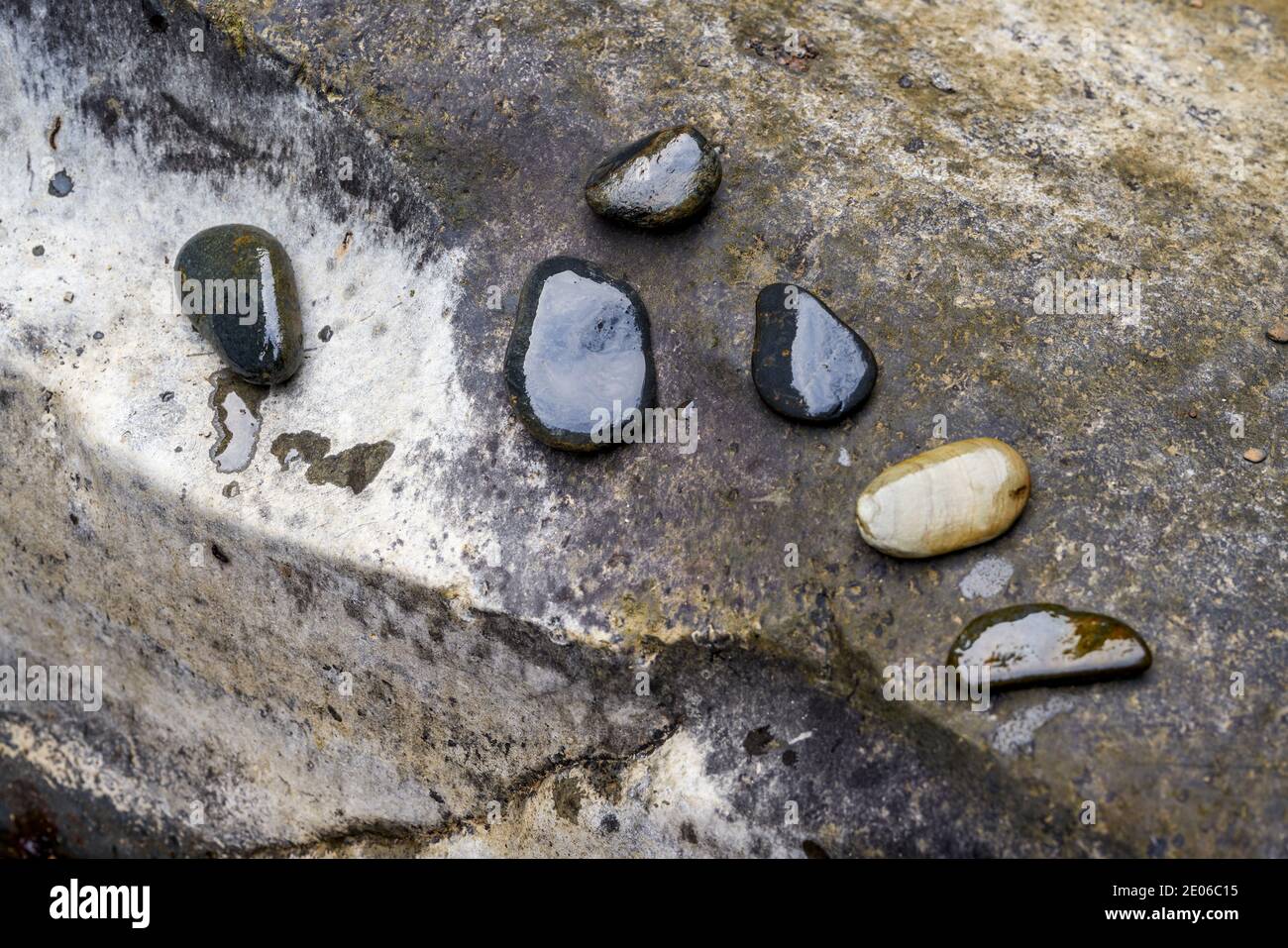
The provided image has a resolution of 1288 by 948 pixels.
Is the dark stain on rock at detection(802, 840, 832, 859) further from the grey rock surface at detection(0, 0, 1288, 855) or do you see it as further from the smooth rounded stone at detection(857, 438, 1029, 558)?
the smooth rounded stone at detection(857, 438, 1029, 558)

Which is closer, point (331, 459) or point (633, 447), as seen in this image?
point (633, 447)

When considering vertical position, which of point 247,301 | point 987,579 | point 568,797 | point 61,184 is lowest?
point 568,797

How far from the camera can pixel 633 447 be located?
10.5ft

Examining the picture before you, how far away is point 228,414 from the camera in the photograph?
3.65 m

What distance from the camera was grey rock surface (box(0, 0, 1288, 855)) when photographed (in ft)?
9.41

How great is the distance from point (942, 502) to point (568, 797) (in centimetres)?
138

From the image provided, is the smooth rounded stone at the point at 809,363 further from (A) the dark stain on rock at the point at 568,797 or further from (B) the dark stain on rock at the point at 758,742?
(A) the dark stain on rock at the point at 568,797

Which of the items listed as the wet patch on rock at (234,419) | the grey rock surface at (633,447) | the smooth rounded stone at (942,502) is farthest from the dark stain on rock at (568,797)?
the wet patch on rock at (234,419)

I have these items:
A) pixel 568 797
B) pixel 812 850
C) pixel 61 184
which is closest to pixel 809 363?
pixel 812 850

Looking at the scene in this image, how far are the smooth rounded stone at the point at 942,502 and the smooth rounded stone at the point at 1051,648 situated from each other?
24 cm

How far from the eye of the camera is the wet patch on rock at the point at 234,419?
11.7 feet

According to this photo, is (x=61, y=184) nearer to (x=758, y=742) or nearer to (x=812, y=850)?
(x=758, y=742)

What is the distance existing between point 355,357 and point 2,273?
4.83 feet

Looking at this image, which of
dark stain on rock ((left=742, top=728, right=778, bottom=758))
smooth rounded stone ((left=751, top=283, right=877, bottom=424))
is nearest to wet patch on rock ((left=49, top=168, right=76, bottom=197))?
smooth rounded stone ((left=751, top=283, right=877, bottom=424))
